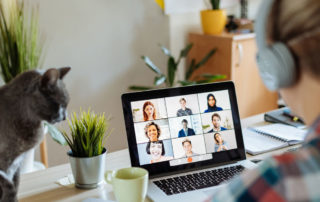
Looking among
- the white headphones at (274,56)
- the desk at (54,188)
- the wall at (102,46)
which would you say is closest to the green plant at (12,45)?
the wall at (102,46)

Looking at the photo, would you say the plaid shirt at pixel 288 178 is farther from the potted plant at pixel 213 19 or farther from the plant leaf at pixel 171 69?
the potted plant at pixel 213 19

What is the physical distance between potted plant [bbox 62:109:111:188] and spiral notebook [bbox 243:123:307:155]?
555 millimetres

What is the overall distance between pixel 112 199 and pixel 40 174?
333 millimetres

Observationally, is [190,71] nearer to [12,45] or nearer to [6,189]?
[12,45]

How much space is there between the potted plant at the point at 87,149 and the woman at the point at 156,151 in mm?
147

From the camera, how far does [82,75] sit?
10.0 feet

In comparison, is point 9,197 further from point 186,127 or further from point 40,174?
point 186,127

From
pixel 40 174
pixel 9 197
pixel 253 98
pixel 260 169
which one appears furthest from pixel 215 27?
pixel 260 169

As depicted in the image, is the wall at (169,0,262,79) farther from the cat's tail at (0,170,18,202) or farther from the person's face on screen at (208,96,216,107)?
the cat's tail at (0,170,18,202)

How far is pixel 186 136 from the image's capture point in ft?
4.55

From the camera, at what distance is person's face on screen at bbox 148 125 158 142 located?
4.43 feet

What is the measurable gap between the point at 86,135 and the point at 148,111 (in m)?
0.21

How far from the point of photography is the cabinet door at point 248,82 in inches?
128

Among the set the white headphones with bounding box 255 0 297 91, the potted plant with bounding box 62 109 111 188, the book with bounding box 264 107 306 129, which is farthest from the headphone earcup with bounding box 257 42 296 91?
the book with bounding box 264 107 306 129
